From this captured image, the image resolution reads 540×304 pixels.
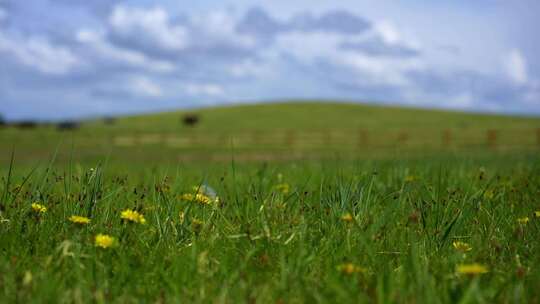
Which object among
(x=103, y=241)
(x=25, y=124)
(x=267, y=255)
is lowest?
(x=25, y=124)

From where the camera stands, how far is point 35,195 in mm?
3609

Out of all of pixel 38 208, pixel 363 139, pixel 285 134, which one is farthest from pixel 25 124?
pixel 38 208

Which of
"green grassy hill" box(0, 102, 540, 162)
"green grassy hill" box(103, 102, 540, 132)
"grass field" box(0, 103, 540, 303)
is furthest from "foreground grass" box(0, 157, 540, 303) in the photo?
"green grassy hill" box(103, 102, 540, 132)

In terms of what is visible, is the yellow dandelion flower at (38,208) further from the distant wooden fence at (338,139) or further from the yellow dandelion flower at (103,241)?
the distant wooden fence at (338,139)

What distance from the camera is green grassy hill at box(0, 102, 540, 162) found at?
3666cm

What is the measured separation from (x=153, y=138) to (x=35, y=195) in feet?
152

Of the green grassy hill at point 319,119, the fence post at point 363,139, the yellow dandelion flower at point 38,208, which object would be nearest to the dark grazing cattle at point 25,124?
the green grassy hill at point 319,119

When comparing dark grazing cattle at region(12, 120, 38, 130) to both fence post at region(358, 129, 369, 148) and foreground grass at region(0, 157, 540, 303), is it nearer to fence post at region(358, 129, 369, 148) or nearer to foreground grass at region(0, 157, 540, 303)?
fence post at region(358, 129, 369, 148)

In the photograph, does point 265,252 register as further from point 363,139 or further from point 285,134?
point 285,134

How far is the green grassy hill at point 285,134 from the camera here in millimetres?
36656

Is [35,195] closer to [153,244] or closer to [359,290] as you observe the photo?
[153,244]

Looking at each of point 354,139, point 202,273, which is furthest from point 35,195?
point 354,139

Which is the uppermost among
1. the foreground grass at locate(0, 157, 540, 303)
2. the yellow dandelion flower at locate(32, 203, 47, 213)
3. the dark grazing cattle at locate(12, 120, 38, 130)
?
the yellow dandelion flower at locate(32, 203, 47, 213)

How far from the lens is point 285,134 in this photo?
1945 inches
